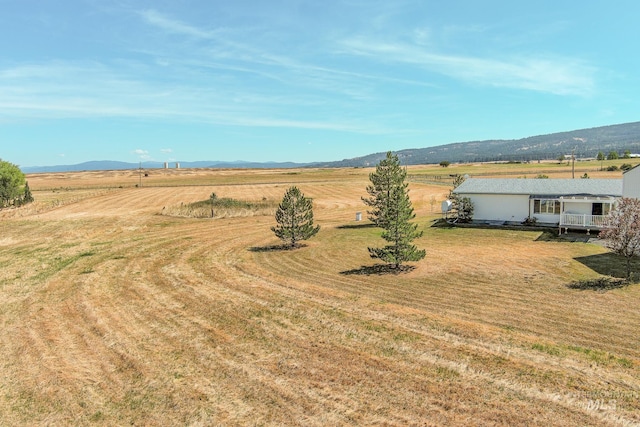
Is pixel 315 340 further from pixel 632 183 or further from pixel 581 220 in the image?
pixel 581 220

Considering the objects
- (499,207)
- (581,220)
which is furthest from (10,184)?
(581,220)

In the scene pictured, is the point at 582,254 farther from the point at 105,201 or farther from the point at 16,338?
the point at 105,201

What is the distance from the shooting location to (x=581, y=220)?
27172mm

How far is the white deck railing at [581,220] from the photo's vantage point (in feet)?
87.4

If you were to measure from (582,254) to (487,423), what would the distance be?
1748 centimetres

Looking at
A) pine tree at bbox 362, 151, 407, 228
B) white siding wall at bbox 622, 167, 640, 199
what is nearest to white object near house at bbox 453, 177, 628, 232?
white siding wall at bbox 622, 167, 640, 199

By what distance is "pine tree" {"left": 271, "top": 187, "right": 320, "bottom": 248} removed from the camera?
24.8 m

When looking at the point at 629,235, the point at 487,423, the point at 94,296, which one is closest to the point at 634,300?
the point at 629,235

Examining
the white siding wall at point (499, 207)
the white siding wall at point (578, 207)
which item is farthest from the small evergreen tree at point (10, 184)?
the white siding wall at point (578, 207)

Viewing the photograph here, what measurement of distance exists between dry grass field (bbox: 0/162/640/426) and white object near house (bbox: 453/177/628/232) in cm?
616

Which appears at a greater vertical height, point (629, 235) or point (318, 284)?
point (629, 235)

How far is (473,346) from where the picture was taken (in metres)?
10.4

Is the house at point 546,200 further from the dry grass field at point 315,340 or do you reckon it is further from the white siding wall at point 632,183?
the dry grass field at point 315,340

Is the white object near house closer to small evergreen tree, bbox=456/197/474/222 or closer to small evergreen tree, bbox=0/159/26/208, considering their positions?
small evergreen tree, bbox=456/197/474/222
